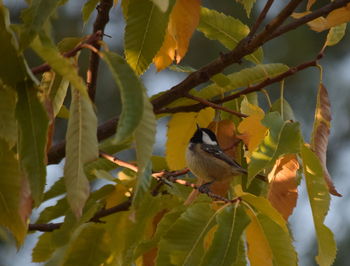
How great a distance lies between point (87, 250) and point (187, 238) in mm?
273

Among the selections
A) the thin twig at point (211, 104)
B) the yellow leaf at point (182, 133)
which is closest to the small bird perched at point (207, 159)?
the yellow leaf at point (182, 133)

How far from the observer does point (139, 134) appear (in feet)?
4.89

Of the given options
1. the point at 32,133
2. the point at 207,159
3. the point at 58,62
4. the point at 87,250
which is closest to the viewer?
the point at 58,62

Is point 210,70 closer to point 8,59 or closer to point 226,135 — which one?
point 226,135

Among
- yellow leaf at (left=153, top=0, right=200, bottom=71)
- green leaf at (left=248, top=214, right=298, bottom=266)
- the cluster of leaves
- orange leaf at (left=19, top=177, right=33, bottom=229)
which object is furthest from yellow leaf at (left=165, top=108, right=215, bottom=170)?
orange leaf at (left=19, top=177, right=33, bottom=229)

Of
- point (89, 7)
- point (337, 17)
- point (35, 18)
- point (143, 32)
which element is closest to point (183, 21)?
point (143, 32)

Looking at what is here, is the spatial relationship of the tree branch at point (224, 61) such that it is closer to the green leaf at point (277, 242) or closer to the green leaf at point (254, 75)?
the green leaf at point (254, 75)

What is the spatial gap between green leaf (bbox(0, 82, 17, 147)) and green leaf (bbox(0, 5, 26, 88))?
0.05 meters

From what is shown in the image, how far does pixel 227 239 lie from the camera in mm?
1667

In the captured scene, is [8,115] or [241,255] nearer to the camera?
[8,115]

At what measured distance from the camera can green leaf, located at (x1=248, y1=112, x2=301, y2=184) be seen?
5.71ft

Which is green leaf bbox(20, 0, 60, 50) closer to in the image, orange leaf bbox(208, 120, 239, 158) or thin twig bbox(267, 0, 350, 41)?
thin twig bbox(267, 0, 350, 41)

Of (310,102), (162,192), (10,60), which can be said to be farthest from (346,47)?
(10,60)

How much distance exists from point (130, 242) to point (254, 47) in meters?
0.56
